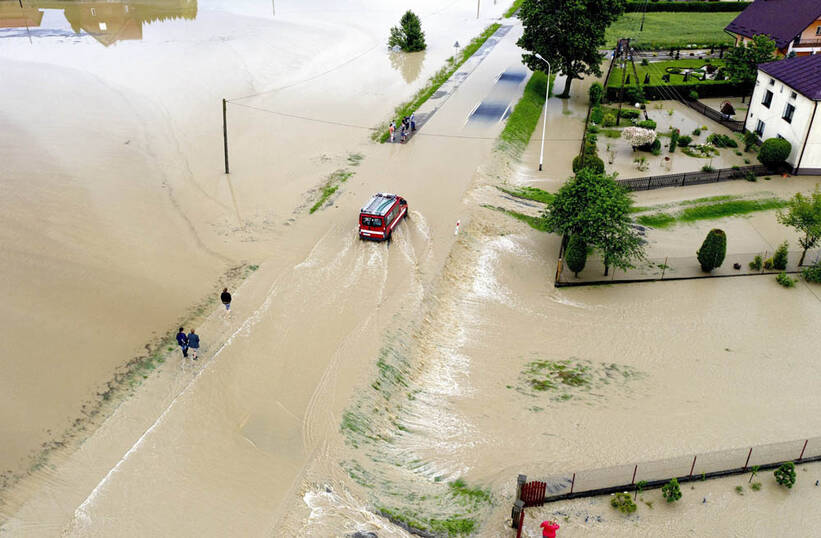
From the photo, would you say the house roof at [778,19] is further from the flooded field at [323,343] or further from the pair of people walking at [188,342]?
the pair of people walking at [188,342]

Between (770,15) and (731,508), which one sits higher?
(770,15)

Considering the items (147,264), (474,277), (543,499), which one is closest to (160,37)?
(147,264)

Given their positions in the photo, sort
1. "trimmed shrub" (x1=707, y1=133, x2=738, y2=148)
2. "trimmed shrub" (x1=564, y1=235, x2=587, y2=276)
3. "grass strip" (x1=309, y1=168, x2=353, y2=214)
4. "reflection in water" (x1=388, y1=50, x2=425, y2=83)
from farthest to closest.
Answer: "reflection in water" (x1=388, y1=50, x2=425, y2=83), "trimmed shrub" (x1=707, y1=133, x2=738, y2=148), "grass strip" (x1=309, y1=168, x2=353, y2=214), "trimmed shrub" (x1=564, y1=235, x2=587, y2=276)

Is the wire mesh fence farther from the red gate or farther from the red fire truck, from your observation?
the red fire truck

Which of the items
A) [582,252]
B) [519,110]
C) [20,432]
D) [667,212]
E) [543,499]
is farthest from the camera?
[519,110]

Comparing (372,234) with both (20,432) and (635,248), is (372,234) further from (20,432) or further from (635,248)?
(20,432)

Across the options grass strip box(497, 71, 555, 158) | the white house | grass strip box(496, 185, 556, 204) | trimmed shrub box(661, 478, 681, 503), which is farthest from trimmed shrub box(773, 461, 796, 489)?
grass strip box(497, 71, 555, 158)
